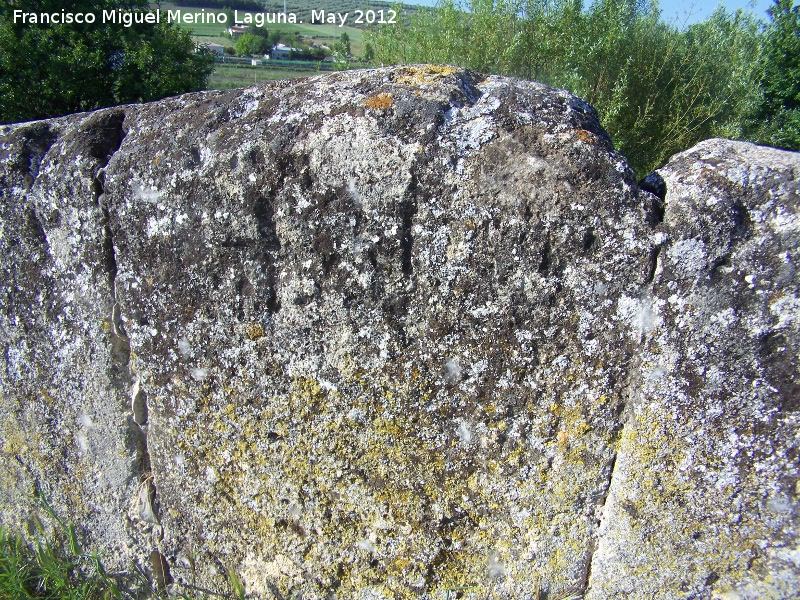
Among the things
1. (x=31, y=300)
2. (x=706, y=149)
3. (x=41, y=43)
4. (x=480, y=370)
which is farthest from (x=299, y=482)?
(x=41, y=43)

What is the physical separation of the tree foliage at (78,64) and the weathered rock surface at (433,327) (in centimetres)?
768

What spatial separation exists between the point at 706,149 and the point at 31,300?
194cm

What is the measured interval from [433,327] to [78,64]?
8.75 meters

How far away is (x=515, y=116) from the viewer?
1.35m

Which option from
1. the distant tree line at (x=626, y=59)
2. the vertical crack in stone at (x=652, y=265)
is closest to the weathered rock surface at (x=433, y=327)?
the vertical crack in stone at (x=652, y=265)

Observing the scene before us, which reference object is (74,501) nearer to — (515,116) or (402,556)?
(402,556)

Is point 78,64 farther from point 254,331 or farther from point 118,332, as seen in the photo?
point 254,331

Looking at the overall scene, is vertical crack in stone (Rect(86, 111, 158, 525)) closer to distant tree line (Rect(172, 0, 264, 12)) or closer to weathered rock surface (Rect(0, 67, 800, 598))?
weathered rock surface (Rect(0, 67, 800, 598))

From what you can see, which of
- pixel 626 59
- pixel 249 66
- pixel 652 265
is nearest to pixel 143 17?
pixel 626 59

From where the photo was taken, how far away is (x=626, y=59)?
5789mm

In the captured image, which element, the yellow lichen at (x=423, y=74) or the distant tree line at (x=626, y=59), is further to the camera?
the distant tree line at (x=626, y=59)

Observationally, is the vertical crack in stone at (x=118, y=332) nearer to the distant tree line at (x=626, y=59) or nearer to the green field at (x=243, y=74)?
the distant tree line at (x=626, y=59)

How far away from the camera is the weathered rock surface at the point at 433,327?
1.25 meters

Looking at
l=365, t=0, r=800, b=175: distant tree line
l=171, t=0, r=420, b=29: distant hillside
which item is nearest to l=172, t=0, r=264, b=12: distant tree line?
l=171, t=0, r=420, b=29: distant hillside
